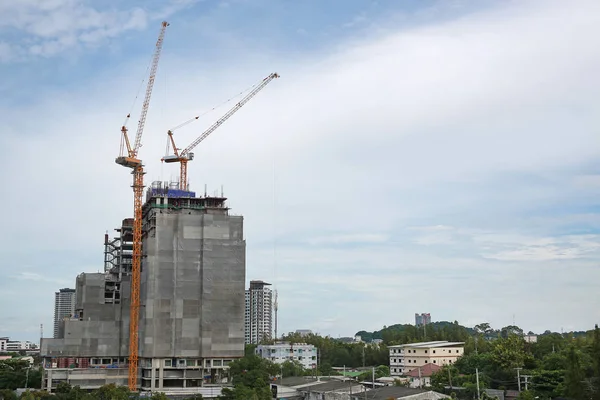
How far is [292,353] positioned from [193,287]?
189 feet

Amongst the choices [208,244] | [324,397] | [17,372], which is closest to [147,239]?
[208,244]

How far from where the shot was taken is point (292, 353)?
180 metres

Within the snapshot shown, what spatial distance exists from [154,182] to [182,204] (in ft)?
33.7

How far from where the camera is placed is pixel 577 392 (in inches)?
2562

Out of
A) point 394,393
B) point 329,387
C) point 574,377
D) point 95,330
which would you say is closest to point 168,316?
point 95,330

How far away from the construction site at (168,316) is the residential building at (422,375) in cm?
3423

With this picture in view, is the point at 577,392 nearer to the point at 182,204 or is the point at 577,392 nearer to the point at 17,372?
the point at 182,204

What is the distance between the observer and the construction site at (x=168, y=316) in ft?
424

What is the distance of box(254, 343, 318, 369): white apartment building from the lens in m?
179

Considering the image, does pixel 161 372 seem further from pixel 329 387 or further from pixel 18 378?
pixel 329 387

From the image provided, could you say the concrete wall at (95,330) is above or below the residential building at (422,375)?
above

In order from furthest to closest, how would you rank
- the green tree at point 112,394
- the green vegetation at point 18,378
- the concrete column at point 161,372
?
the green vegetation at point 18,378
the concrete column at point 161,372
the green tree at point 112,394

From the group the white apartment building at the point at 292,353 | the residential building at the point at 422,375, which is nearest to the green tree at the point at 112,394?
the residential building at the point at 422,375

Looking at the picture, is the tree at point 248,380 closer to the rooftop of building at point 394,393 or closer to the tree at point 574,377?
the rooftop of building at point 394,393
